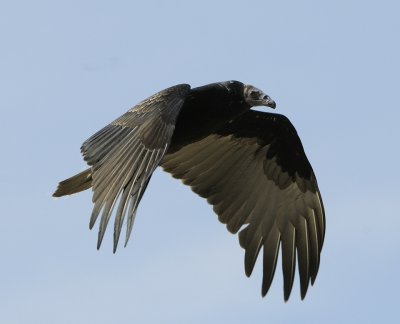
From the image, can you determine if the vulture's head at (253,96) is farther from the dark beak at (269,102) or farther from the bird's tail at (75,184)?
the bird's tail at (75,184)

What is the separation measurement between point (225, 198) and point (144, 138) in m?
3.30

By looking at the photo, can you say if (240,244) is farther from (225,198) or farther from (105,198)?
(105,198)

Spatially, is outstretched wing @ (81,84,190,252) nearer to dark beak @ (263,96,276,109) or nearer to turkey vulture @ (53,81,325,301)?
turkey vulture @ (53,81,325,301)

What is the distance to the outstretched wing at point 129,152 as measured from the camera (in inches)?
464

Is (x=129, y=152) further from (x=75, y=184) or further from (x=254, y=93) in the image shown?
(x=254, y=93)

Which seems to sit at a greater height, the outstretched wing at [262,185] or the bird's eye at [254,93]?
the bird's eye at [254,93]

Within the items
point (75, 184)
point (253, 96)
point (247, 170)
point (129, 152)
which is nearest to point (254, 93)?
point (253, 96)

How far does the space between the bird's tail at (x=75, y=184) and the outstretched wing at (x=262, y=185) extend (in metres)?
1.34

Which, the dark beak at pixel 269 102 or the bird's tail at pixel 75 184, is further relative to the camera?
the dark beak at pixel 269 102

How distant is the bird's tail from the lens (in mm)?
14688

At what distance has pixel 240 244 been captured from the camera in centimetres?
1554

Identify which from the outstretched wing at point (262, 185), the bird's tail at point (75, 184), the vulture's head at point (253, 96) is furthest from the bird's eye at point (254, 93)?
the bird's tail at point (75, 184)

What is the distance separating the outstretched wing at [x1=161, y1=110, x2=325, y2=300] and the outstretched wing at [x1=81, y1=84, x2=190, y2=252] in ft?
7.65

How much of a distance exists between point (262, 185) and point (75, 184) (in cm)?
255
